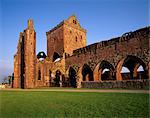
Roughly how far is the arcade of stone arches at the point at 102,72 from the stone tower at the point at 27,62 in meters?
5.09

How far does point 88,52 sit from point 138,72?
8665mm

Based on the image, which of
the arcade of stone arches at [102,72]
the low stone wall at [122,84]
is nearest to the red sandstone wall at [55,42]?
the arcade of stone arches at [102,72]

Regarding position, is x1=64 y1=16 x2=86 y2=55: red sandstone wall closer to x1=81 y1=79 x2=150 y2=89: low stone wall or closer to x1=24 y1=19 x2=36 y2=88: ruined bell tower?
x1=24 y1=19 x2=36 y2=88: ruined bell tower

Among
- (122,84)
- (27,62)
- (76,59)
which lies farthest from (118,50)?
(27,62)

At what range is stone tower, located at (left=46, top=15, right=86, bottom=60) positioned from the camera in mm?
36969

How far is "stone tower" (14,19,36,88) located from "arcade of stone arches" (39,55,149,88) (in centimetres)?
509

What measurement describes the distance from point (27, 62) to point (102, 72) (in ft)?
38.6

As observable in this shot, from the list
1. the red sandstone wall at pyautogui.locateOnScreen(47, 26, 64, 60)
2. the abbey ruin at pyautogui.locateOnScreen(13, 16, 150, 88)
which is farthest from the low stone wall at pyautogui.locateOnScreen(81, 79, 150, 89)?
the red sandstone wall at pyautogui.locateOnScreen(47, 26, 64, 60)

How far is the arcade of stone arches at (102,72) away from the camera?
22484 mm

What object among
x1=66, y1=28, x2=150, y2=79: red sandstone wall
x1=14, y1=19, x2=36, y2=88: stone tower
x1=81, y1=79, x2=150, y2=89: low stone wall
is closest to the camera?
x1=81, y1=79, x2=150, y2=89: low stone wall

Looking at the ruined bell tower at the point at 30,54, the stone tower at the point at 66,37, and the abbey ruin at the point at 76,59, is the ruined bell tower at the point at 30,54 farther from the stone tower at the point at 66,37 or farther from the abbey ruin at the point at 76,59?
the stone tower at the point at 66,37

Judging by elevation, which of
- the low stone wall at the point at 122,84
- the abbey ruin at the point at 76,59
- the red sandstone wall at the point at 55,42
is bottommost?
the low stone wall at the point at 122,84

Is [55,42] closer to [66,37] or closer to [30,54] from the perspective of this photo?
[66,37]

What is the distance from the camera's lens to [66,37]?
37.2 meters
